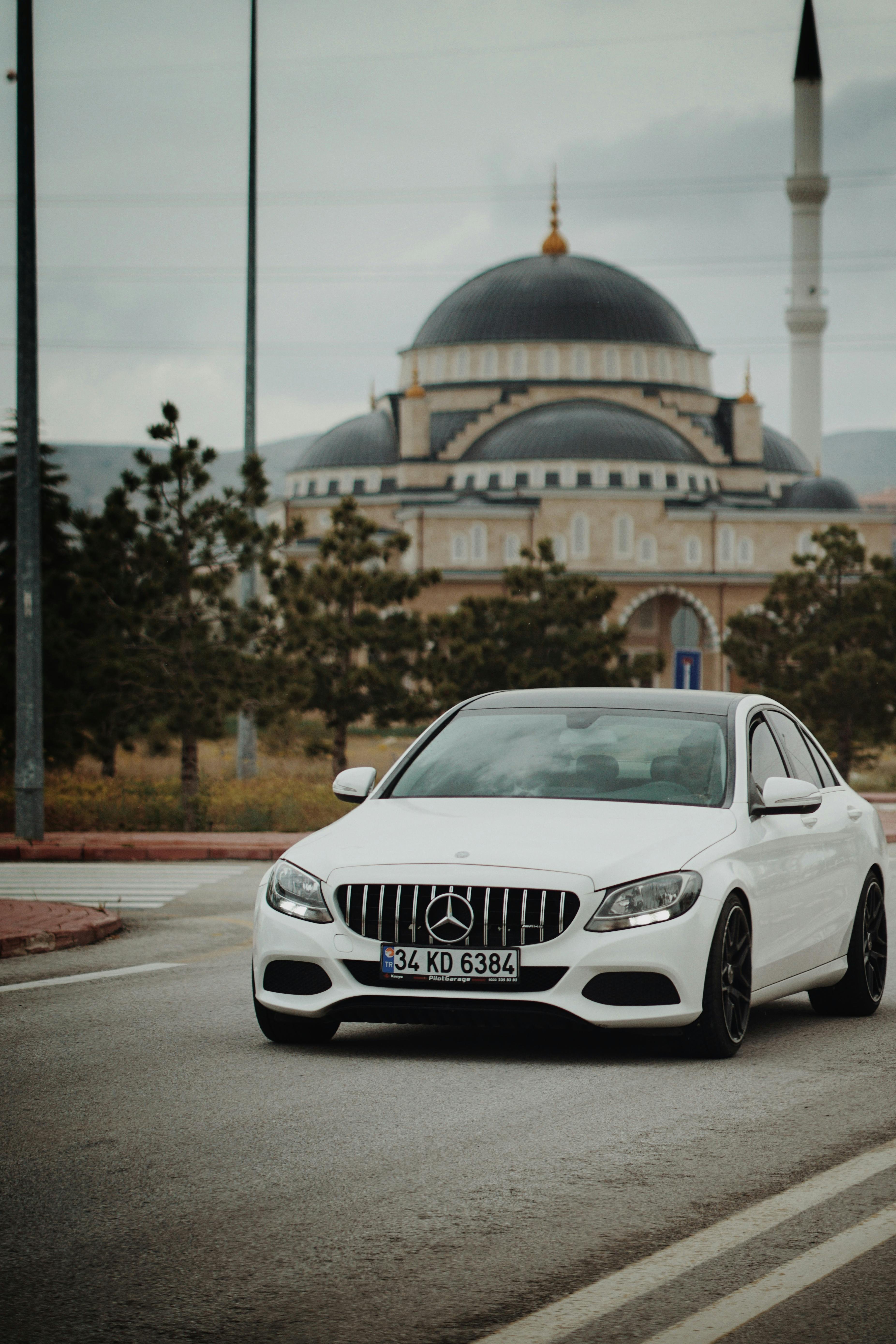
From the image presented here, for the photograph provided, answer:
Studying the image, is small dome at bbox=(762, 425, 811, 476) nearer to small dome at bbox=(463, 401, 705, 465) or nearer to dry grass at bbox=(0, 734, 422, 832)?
small dome at bbox=(463, 401, 705, 465)

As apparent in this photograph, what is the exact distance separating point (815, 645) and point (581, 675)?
6218mm

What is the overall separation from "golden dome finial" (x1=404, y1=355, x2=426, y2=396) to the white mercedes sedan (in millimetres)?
88940

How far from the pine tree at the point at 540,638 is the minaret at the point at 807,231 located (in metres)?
52.2

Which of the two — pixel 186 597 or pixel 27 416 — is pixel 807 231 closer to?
pixel 186 597

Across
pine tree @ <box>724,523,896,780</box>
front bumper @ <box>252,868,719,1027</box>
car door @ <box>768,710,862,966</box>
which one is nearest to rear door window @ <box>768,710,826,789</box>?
car door @ <box>768,710,862,966</box>

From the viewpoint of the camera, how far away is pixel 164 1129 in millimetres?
5926

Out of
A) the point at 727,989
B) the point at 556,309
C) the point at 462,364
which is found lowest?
the point at 727,989

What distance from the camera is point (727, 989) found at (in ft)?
24.0

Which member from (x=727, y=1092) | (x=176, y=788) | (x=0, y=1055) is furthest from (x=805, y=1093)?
(x=176, y=788)

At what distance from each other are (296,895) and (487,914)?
0.81 metres

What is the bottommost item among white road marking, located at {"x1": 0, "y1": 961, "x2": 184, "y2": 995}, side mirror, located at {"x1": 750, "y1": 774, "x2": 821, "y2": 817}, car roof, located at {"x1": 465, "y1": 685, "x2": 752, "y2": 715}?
white road marking, located at {"x1": 0, "y1": 961, "x2": 184, "y2": 995}

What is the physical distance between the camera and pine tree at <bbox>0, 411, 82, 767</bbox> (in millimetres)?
29719

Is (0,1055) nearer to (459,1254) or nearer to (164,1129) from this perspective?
(164,1129)

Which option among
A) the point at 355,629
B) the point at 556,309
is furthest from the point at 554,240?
the point at 355,629
